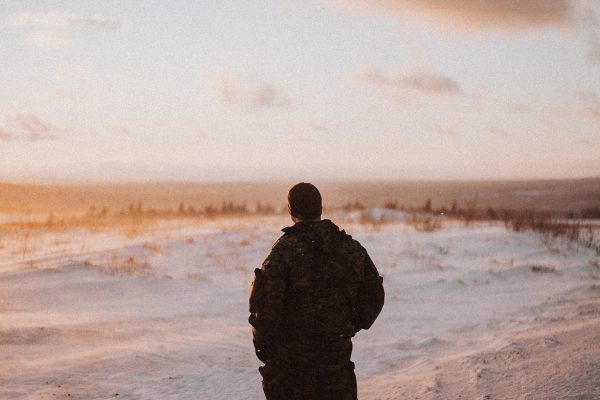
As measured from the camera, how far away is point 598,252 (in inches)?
518

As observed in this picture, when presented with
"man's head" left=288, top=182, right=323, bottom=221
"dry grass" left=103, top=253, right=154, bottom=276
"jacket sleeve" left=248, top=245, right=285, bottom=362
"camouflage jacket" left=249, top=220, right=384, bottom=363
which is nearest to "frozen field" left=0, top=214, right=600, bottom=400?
"dry grass" left=103, top=253, right=154, bottom=276

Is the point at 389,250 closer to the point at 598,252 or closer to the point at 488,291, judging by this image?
the point at 488,291

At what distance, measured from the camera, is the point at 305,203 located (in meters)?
3.06

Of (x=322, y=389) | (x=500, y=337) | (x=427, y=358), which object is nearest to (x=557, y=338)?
(x=500, y=337)

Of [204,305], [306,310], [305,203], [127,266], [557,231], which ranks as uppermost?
[305,203]

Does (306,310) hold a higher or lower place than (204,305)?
higher

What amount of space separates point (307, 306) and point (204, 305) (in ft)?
21.9

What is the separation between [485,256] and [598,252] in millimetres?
2850

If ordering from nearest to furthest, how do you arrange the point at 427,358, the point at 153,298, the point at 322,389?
the point at 322,389, the point at 427,358, the point at 153,298

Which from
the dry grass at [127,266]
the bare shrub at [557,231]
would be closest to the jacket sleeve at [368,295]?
the dry grass at [127,266]

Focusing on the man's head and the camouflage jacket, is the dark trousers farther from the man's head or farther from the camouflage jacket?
the man's head

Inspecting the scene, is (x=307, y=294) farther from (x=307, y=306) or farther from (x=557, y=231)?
(x=557, y=231)

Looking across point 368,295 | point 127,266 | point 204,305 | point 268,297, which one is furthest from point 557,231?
point 268,297

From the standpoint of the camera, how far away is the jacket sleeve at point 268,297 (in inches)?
112
